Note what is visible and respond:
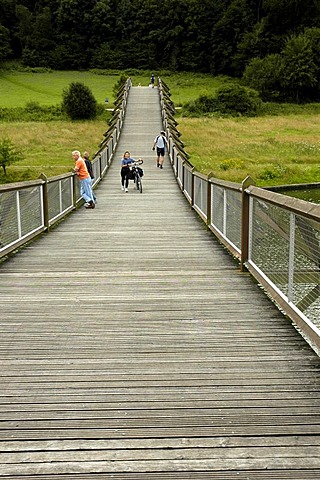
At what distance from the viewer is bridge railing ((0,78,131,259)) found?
819 cm

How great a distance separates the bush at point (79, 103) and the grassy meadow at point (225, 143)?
4.11 ft

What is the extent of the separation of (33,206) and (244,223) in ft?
14.3

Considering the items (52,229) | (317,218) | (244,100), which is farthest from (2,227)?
(244,100)

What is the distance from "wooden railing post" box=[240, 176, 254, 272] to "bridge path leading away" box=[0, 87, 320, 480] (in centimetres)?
26

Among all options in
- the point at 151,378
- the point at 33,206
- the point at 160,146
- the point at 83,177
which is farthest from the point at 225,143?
the point at 151,378

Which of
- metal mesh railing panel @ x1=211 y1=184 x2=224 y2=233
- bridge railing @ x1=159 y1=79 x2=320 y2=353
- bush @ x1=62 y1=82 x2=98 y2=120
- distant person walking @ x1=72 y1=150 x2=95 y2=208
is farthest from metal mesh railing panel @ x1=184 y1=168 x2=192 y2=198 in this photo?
bush @ x1=62 y1=82 x2=98 y2=120

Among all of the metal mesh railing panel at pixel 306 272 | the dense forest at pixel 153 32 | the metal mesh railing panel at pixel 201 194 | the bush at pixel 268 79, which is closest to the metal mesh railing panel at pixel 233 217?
the metal mesh railing panel at pixel 306 272

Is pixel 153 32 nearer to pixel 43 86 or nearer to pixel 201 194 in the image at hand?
pixel 43 86

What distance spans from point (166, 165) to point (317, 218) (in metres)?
22.0

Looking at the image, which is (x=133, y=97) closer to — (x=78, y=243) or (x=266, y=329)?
(x=78, y=243)

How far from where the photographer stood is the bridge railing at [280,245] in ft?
15.3

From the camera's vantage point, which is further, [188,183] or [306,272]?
[188,183]

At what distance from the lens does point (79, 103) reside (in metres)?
43.5

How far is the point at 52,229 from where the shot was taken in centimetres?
1148
